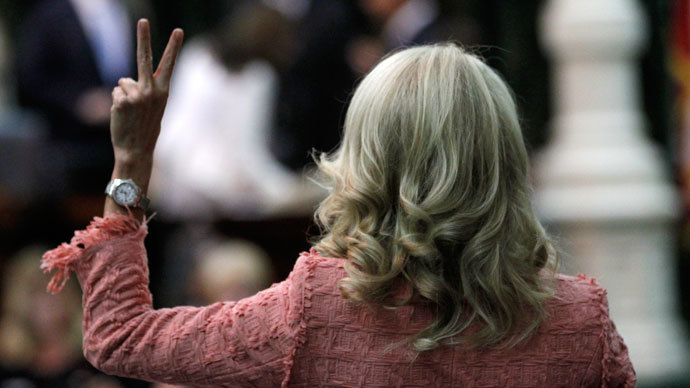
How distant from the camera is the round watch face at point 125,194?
7.74 feet

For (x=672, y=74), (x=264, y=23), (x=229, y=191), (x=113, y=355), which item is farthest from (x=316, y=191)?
(x=113, y=355)

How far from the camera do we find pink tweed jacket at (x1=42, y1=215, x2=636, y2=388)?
2.22 meters

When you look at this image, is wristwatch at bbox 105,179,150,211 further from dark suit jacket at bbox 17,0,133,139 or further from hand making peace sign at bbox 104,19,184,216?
dark suit jacket at bbox 17,0,133,139

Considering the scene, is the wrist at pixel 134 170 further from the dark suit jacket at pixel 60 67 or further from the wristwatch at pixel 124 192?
the dark suit jacket at pixel 60 67

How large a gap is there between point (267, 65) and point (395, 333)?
15.7 ft

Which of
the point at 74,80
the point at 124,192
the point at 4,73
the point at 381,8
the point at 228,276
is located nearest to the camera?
the point at 124,192

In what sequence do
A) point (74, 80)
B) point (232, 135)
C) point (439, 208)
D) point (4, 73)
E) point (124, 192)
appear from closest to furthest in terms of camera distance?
point (439, 208) → point (124, 192) → point (74, 80) → point (232, 135) → point (4, 73)

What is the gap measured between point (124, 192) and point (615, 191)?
4.74m

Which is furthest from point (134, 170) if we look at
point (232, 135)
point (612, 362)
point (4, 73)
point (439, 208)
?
point (4, 73)

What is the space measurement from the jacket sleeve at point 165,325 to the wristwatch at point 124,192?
0.11ft

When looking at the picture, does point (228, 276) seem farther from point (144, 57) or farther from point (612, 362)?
point (612, 362)

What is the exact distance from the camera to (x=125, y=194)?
7.75 ft

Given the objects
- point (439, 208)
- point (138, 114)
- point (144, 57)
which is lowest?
point (439, 208)

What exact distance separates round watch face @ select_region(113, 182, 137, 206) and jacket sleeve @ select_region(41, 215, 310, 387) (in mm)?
32
